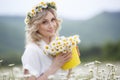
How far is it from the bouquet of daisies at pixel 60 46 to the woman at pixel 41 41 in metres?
0.03

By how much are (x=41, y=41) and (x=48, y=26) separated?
10 cm

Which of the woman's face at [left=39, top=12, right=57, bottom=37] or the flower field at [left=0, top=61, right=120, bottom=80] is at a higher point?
the woman's face at [left=39, top=12, right=57, bottom=37]

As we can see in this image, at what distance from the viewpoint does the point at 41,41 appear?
7.89 ft

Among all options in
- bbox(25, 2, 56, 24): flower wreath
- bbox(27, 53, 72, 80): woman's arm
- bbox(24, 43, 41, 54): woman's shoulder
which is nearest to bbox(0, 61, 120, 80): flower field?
bbox(27, 53, 72, 80): woman's arm

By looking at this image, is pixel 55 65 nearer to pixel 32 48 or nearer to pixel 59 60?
pixel 59 60

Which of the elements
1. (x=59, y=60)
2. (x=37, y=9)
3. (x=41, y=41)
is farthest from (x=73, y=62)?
(x=37, y=9)

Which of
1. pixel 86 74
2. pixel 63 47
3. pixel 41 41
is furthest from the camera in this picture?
pixel 86 74

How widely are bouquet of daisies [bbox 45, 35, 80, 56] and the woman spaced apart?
3cm

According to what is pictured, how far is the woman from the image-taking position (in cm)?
232

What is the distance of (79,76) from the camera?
2510 millimetres

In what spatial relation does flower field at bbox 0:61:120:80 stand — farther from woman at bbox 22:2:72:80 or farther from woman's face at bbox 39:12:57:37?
woman's face at bbox 39:12:57:37

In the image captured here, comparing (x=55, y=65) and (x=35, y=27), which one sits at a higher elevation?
(x=35, y=27)

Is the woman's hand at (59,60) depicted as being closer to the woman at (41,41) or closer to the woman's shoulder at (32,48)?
the woman at (41,41)

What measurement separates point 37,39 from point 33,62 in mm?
146
